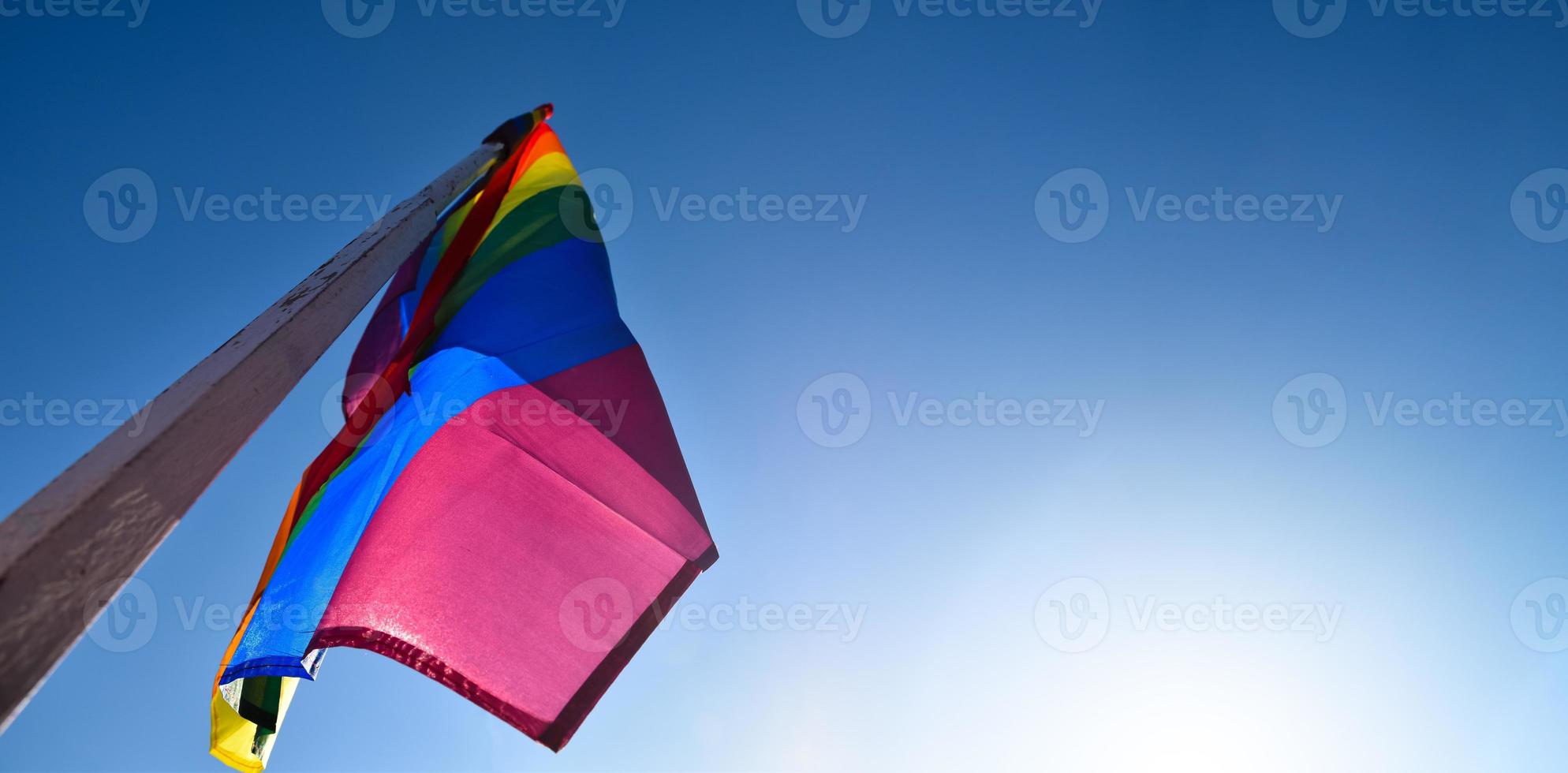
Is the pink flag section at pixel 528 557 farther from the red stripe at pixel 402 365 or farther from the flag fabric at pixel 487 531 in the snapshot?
the red stripe at pixel 402 365

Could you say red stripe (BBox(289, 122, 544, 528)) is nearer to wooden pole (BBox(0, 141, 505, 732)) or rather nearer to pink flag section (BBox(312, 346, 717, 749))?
pink flag section (BBox(312, 346, 717, 749))

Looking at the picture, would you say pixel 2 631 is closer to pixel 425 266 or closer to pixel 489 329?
pixel 489 329

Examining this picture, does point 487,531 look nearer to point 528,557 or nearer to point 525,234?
point 528,557

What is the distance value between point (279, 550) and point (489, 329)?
1.26m

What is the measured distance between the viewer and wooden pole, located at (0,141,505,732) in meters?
1.14

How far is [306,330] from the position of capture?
207cm

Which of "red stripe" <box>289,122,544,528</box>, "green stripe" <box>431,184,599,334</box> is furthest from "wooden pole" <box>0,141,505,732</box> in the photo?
"green stripe" <box>431,184,599,334</box>

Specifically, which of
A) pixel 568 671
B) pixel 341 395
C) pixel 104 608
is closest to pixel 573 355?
pixel 568 671

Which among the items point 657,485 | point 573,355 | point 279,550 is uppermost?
point 573,355

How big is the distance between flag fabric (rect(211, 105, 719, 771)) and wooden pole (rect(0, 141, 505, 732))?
1138mm

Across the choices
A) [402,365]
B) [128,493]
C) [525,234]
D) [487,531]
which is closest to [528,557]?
[487,531]

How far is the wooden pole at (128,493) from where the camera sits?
1141 millimetres

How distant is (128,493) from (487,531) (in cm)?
185

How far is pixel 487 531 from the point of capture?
3133mm
